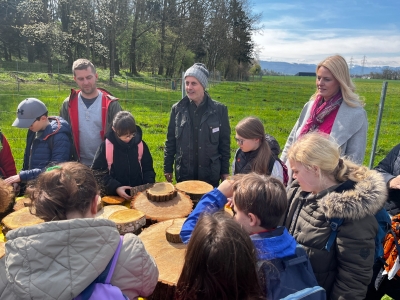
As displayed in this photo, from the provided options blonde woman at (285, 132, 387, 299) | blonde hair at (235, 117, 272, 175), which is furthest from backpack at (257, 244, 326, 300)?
blonde hair at (235, 117, 272, 175)

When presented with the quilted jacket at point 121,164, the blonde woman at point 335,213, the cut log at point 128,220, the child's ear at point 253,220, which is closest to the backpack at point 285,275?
the child's ear at point 253,220

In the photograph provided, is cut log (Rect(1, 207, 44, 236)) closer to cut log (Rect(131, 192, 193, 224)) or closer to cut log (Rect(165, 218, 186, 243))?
cut log (Rect(131, 192, 193, 224))

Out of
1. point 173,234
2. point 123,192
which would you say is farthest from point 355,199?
point 123,192

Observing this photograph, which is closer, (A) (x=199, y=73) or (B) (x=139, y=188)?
(B) (x=139, y=188)

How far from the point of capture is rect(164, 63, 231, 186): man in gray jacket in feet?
10.9

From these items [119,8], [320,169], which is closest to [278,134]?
[320,169]

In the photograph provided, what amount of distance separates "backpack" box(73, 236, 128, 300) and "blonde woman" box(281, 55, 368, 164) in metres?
2.20

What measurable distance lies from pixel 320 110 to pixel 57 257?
2531 mm

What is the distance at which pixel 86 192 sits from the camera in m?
1.56

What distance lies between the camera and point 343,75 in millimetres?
2752

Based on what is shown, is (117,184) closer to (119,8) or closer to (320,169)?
(320,169)

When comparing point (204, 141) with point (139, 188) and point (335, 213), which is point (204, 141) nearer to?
point (139, 188)

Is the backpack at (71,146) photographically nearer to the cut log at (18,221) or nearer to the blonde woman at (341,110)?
the cut log at (18,221)

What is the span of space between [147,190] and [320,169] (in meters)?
1.56
